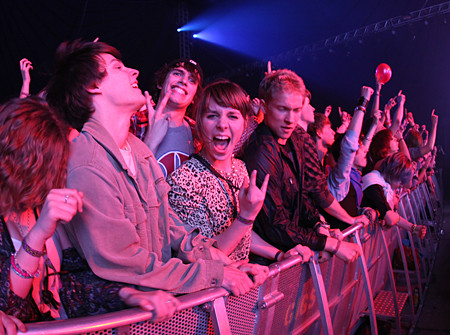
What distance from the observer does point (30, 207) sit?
1131 millimetres

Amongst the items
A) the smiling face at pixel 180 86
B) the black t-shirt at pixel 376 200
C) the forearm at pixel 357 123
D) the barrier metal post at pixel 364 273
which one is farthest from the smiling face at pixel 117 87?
the black t-shirt at pixel 376 200

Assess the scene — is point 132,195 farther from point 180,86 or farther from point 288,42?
point 288,42

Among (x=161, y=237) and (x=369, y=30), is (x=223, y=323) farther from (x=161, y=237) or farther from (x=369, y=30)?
(x=369, y=30)

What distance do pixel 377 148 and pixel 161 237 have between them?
330 cm

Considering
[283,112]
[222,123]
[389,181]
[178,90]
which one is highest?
[178,90]

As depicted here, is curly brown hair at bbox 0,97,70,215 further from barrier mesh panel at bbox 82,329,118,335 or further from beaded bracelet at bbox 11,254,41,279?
barrier mesh panel at bbox 82,329,118,335

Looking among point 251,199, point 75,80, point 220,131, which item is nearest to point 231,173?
point 220,131

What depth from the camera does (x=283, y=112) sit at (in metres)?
2.25

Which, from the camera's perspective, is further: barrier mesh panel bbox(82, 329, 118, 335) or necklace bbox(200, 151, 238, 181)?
necklace bbox(200, 151, 238, 181)

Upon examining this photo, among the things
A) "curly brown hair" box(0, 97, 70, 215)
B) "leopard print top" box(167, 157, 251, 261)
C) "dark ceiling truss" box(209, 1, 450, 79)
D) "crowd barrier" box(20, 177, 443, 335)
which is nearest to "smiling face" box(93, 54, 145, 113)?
"curly brown hair" box(0, 97, 70, 215)

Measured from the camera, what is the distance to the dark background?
726cm

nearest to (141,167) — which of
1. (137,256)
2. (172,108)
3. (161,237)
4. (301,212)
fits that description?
(161,237)

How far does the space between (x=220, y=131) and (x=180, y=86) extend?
74 centimetres

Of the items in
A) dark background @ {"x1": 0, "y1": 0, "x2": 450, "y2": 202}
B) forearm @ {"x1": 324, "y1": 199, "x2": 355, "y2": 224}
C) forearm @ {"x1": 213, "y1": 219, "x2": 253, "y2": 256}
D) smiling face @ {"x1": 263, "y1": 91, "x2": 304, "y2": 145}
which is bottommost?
forearm @ {"x1": 213, "y1": 219, "x2": 253, "y2": 256}
